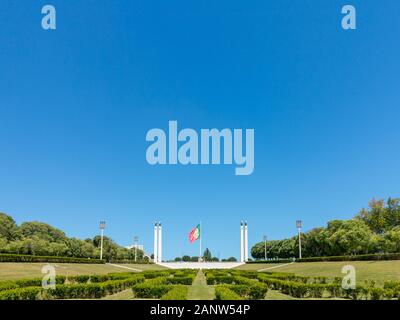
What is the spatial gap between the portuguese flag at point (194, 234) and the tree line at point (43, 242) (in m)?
22.4

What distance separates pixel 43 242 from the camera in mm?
77062

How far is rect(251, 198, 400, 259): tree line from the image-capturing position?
68.7m

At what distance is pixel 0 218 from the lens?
8531cm

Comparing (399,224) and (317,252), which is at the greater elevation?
(399,224)

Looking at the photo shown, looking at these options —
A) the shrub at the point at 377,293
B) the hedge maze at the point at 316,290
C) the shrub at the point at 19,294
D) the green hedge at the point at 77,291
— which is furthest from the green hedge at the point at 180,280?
the shrub at the point at 377,293

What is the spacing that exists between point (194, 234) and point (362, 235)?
36.5m

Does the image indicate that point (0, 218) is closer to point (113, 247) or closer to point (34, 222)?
point (34, 222)

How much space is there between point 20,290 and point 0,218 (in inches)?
2925

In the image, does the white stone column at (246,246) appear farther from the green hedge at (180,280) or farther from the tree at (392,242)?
the green hedge at (180,280)

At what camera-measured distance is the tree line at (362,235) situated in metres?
68.7

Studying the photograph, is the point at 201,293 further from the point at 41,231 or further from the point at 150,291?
the point at 41,231

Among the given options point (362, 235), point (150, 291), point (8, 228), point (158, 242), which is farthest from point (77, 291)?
point (158, 242)

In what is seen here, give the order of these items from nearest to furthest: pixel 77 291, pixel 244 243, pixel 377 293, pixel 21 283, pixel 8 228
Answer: pixel 377 293, pixel 77 291, pixel 21 283, pixel 8 228, pixel 244 243
